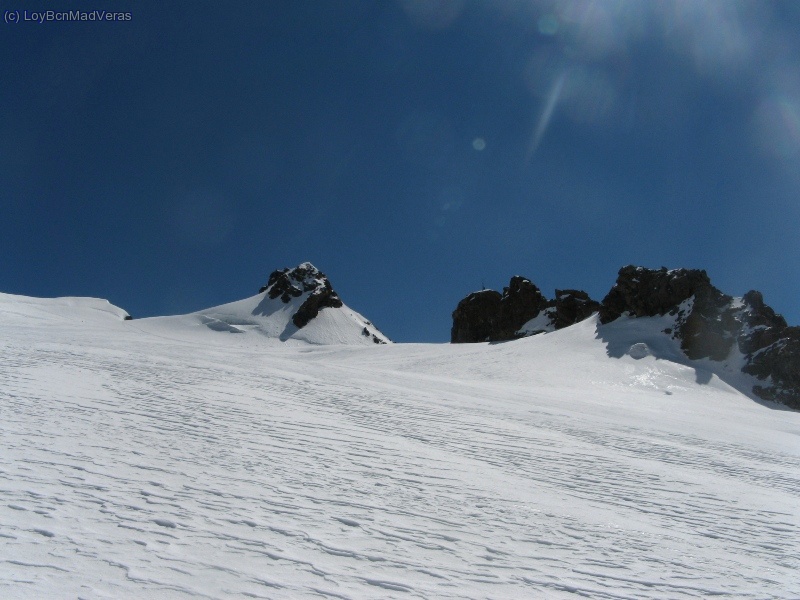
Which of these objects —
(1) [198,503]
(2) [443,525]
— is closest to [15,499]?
(1) [198,503]

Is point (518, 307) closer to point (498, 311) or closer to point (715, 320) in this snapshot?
point (498, 311)

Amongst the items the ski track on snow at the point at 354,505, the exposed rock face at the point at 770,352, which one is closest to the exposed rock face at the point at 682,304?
the exposed rock face at the point at 770,352

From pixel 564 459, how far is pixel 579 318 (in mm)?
50588

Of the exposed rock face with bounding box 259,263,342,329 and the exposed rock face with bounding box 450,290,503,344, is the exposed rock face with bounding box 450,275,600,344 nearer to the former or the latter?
the exposed rock face with bounding box 450,290,503,344

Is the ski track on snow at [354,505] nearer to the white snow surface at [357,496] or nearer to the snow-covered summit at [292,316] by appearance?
the white snow surface at [357,496]

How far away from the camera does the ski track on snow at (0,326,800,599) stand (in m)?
4.66

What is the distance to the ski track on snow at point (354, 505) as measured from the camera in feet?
15.3

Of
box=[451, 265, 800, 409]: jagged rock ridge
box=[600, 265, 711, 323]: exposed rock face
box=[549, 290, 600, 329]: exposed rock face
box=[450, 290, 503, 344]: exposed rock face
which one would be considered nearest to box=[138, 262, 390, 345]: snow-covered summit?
box=[450, 290, 503, 344]: exposed rock face

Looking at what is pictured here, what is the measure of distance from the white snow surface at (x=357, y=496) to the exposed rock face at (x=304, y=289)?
65710mm

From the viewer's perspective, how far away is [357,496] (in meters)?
6.88

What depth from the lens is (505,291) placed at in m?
70.7

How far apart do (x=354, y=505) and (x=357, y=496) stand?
0.34 meters

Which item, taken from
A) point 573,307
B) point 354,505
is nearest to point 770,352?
point 573,307

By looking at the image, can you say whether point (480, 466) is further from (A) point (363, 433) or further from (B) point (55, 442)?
(B) point (55, 442)
